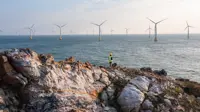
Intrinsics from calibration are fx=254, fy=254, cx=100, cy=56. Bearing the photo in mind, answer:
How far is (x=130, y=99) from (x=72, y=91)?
425 cm

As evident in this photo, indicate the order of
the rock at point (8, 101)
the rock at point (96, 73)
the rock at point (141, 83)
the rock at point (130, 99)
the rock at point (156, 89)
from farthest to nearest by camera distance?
the rock at point (96, 73) → the rock at point (156, 89) → the rock at point (141, 83) → the rock at point (130, 99) → the rock at point (8, 101)

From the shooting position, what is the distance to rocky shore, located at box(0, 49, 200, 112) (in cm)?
1653

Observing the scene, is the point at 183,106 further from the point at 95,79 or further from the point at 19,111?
the point at 19,111

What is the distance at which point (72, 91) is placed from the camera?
1788cm

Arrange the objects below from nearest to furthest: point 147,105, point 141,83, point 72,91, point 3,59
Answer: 1. point 3,59
2. point 72,91
3. point 147,105
4. point 141,83

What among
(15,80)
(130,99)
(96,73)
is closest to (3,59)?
(15,80)

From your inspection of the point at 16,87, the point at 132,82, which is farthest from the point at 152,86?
the point at 16,87

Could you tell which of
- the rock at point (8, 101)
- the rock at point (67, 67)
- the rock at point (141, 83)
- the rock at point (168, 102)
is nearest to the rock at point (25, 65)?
the rock at point (8, 101)

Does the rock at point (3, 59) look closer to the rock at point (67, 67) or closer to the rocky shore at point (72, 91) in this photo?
the rocky shore at point (72, 91)

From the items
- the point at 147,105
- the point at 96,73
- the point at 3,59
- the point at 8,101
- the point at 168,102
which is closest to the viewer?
the point at 8,101

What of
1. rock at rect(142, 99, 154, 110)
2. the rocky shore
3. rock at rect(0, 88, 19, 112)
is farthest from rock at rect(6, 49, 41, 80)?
rock at rect(142, 99, 154, 110)

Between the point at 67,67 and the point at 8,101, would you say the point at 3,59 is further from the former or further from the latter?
the point at 67,67

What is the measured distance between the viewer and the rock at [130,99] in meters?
18.2

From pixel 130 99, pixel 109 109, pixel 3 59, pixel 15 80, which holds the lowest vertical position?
pixel 109 109
